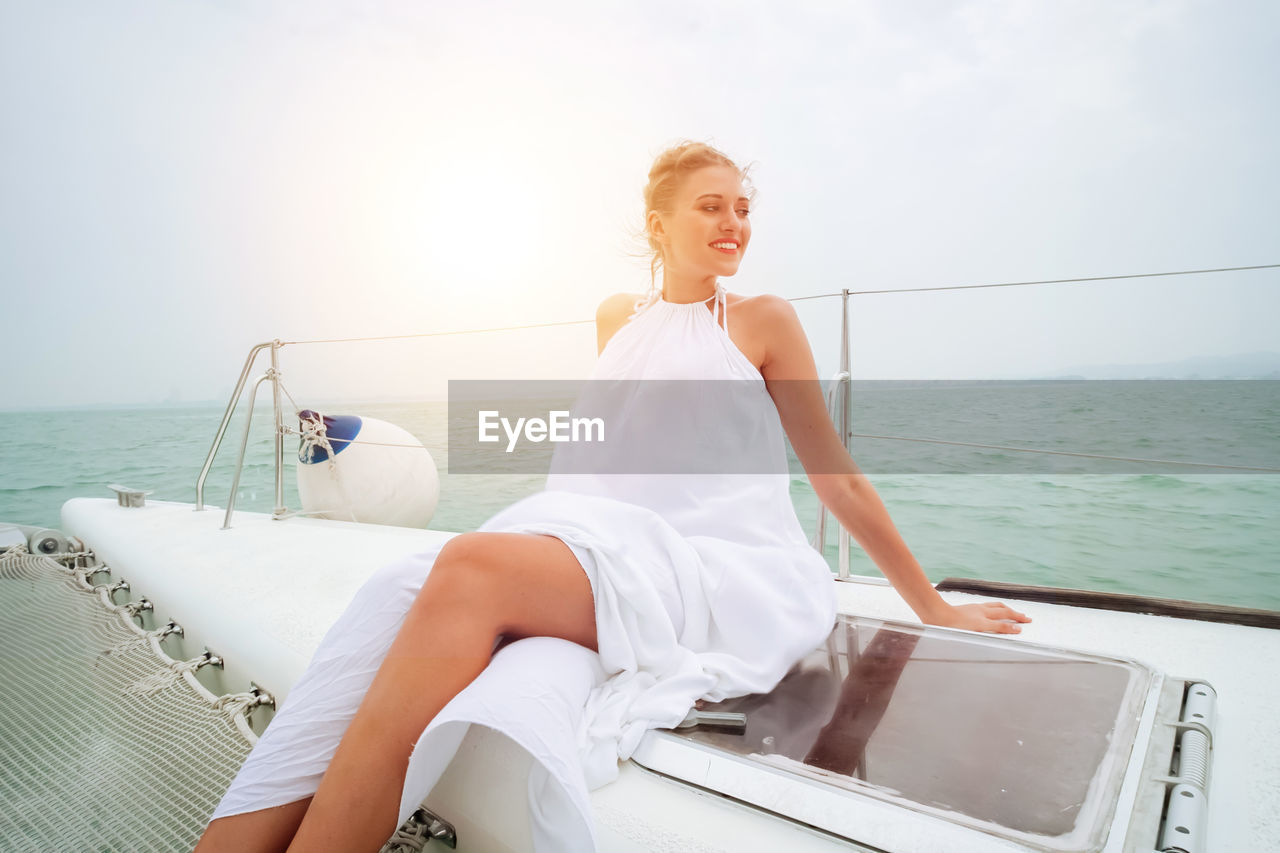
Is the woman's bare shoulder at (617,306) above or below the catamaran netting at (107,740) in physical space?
above

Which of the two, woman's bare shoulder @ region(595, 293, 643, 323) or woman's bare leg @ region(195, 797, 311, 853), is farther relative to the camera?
woman's bare shoulder @ region(595, 293, 643, 323)

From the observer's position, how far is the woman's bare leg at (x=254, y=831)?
70 cm

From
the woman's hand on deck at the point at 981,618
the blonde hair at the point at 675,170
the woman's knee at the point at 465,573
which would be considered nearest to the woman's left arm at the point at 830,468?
the woman's hand on deck at the point at 981,618

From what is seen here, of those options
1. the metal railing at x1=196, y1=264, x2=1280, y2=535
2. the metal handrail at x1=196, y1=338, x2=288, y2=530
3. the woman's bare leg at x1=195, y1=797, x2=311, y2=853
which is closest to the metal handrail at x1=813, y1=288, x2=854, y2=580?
the metal railing at x1=196, y1=264, x2=1280, y2=535

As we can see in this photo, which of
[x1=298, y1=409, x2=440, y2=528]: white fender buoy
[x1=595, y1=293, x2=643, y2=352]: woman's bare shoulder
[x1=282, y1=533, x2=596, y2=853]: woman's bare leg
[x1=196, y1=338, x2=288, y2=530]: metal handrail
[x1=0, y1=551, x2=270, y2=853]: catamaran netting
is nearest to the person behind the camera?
[x1=282, y1=533, x2=596, y2=853]: woman's bare leg

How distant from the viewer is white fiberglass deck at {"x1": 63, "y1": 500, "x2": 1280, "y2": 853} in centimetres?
69

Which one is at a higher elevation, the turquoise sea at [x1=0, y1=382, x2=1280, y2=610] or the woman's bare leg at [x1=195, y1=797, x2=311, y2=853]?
the woman's bare leg at [x1=195, y1=797, x2=311, y2=853]

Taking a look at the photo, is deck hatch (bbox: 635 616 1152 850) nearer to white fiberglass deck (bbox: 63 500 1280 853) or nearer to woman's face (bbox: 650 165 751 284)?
white fiberglass deck (bbox: 63 500 1280 853)

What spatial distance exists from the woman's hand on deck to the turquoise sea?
0.92 m

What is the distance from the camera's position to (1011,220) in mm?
15422

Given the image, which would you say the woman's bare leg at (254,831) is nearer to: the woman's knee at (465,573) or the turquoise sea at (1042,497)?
the woman's knee at (465,573)

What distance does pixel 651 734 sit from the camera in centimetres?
84

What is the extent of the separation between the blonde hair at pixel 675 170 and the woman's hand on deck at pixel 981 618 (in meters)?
0.79

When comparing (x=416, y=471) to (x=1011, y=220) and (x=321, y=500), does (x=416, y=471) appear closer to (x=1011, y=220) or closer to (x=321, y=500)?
(x=321, y=500)
